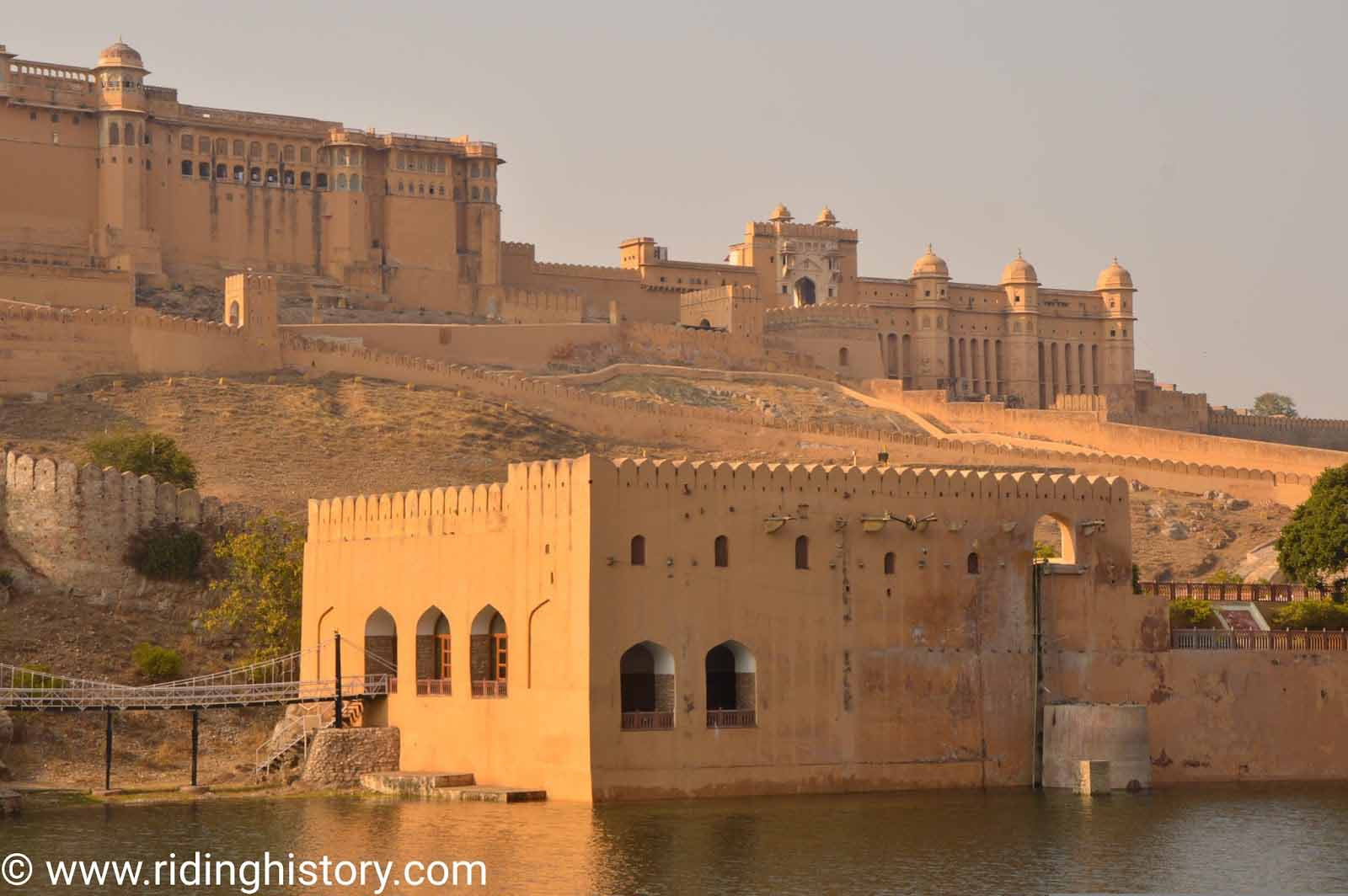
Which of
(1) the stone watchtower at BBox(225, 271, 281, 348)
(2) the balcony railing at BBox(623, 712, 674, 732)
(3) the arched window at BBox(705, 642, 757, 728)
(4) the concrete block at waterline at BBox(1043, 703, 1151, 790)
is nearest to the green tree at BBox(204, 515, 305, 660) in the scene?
(3) the arched window at BBox(705, 642, 757, 728)

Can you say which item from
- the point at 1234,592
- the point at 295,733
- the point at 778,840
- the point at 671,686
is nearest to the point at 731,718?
the point at 671,686

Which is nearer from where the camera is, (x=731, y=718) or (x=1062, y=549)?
(x=731, y=718)

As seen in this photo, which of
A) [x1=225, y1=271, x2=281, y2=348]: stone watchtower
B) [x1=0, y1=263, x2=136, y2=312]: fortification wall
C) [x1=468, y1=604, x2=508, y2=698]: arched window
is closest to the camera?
[x1=468, y1=604, x2=508, y2=698]: arched window

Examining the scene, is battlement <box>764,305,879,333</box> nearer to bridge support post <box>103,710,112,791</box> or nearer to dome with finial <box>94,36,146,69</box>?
dome with finial <box>94,36,146,69</box>

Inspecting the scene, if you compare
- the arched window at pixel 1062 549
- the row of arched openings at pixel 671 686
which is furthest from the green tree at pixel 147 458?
the row of arched openings at pixel 671 686

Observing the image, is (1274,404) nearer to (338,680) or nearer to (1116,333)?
(1116,333)

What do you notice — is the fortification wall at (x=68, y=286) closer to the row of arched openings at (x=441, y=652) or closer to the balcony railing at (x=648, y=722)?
the row of arched openings at (x=441, y=652)

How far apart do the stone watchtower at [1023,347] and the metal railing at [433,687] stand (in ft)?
170

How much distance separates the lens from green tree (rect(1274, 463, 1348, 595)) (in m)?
39.8

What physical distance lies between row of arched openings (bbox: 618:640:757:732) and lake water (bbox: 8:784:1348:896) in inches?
41.8

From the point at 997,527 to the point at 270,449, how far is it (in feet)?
78.7

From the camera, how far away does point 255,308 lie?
59.3 meters

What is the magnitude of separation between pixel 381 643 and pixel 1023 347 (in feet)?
170

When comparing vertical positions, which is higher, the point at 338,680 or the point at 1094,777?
the point at 338,680
